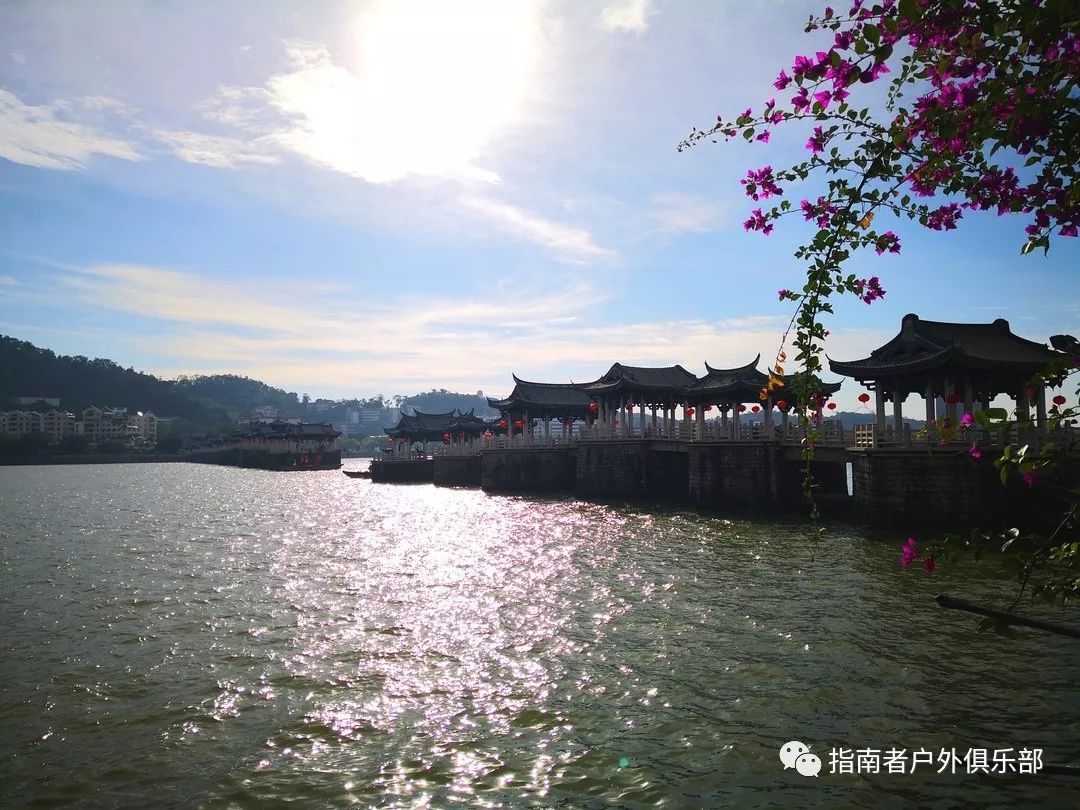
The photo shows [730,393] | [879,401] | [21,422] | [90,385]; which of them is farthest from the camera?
[90,385]

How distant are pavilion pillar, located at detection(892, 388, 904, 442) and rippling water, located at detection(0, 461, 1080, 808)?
14.5 ft

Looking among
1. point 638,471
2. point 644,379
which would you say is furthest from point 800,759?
point 644,379

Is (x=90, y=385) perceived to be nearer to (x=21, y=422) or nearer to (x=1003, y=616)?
(x=21, y=422)

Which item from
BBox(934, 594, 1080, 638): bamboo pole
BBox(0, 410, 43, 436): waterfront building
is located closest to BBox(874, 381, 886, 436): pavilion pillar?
BBox(934, 594, 1080, 638): bamboo pole

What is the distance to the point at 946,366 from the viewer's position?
871 inches

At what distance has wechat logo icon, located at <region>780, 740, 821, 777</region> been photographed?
23.6 feet

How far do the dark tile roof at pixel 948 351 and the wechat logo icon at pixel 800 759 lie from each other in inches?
713

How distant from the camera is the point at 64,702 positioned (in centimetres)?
958

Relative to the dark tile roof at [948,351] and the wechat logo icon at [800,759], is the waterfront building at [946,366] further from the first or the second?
the wechat logo icon at [800,759]

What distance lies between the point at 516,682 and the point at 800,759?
421cm

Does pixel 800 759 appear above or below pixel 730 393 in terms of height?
below

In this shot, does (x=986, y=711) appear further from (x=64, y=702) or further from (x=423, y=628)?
(x=64, y=702)

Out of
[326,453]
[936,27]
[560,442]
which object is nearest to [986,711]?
[936,27]

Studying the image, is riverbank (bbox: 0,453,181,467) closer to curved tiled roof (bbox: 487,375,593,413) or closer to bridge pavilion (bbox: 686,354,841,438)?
curved tiled roof (bbox: 487,375,593,413)
